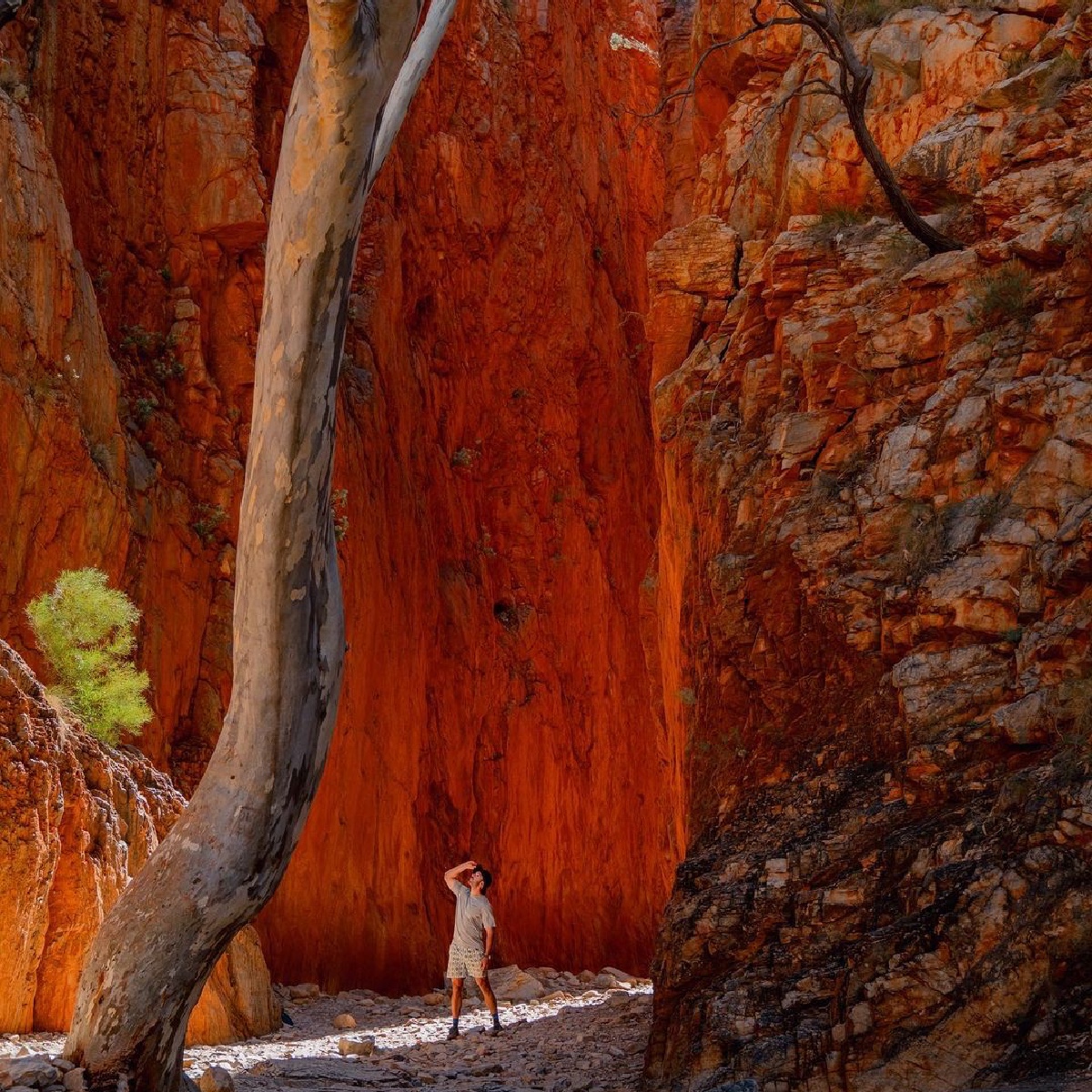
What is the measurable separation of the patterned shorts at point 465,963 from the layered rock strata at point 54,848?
2355mm

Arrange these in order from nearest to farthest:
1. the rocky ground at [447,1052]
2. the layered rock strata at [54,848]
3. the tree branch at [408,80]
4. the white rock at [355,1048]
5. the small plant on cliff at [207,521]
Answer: the tree branch at [408,80] < the layered rock strata at [54,848] < the rocky ground at [447,1052] < the white rock at [355,1048] < the small plant on cliff at [207,521]

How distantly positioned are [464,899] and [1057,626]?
5901 mm

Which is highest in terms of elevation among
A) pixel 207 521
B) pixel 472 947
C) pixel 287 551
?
pixel 207 521

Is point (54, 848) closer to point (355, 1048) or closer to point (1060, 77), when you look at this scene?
point (355, 1048)

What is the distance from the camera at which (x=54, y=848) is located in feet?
23.8

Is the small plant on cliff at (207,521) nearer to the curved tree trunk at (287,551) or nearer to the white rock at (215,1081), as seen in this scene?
the white rock at (215,1081)

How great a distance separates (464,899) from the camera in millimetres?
10734

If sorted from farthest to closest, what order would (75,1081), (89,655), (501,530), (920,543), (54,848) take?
1. (501,530)
2. (89,655)
3. (920,543)
4. (54,848)
5. (75,1081)

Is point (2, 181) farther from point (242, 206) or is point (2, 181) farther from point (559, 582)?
point (559, 582)

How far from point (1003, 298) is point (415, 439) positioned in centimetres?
1578

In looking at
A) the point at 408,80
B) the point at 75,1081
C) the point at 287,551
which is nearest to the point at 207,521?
the point at 408,80

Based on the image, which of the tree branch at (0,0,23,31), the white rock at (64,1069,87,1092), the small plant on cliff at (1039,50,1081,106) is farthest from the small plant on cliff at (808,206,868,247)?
the white rock at (64,1069,87,1092)

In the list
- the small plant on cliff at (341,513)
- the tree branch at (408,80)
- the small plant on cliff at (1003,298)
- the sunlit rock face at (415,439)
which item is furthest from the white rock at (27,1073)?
the small plant on cliff at (341,513)

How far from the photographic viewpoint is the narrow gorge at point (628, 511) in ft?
21.8
